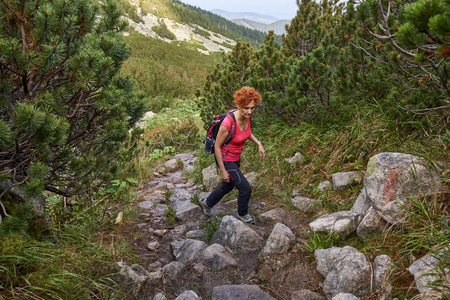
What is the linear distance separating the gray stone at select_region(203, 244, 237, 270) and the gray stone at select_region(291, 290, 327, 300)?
0.86 metres

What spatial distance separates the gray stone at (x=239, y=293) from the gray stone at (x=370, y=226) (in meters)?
1.16

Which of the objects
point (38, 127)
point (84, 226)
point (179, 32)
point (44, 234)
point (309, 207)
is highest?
point (179, 32)

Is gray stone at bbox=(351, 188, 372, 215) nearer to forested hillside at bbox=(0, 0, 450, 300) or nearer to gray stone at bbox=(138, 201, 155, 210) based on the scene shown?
→ forested hillside at bbox=(0, 0, 450, 300)

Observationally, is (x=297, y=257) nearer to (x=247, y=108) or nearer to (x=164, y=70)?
(x=247, y=108)

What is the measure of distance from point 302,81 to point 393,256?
3.10 metres

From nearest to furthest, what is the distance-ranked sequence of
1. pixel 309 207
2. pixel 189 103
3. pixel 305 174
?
pixel 309 207, pixel 305 174, pixel 189 103

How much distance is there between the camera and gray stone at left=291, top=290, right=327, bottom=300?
2.68 m

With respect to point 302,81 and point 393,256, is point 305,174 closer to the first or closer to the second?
point 302,81

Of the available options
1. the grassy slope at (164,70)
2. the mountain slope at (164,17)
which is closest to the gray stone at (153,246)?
the grassy slope at (164,70)

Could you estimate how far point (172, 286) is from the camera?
308 centimetres

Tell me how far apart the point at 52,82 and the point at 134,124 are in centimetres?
126

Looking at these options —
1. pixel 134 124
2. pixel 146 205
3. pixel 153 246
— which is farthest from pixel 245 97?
pixel 146 205

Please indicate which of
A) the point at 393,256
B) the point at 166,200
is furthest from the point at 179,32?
the point at 393,256

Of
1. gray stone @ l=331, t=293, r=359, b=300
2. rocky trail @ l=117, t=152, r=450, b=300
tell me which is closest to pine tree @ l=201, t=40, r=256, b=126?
rocky trail @ l=117, t=152, r=450, b=300
